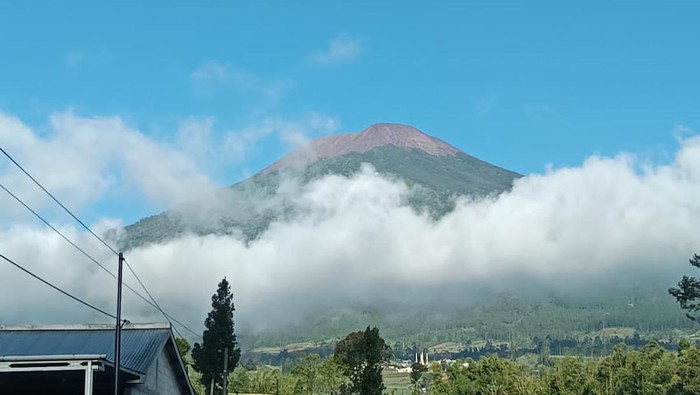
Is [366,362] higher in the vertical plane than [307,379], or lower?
higher

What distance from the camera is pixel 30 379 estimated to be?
96.6 ft

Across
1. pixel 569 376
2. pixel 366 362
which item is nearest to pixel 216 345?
pixel 366 362

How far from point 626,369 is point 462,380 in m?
26.7

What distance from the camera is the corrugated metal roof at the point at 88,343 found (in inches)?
1185

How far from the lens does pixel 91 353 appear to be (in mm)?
29188

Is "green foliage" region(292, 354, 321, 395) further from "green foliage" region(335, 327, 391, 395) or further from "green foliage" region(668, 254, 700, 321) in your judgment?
"green foliage" region(668, 254, 700, 321)

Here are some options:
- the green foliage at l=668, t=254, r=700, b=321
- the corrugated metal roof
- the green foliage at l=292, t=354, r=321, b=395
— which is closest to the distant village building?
the corrugated metal roof

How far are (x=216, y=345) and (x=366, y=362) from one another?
15852mm

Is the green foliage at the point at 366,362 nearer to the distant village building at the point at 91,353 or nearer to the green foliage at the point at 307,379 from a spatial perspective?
the green foliage at the point at 307,379

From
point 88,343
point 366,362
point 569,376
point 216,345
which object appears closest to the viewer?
point 88,343

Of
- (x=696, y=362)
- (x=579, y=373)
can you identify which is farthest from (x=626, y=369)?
(x=696, y=362)

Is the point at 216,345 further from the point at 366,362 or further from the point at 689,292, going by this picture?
the point at 689,292

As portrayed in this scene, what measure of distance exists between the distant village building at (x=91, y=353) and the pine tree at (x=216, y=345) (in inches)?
1712

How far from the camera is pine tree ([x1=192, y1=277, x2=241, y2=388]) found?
255 feet
